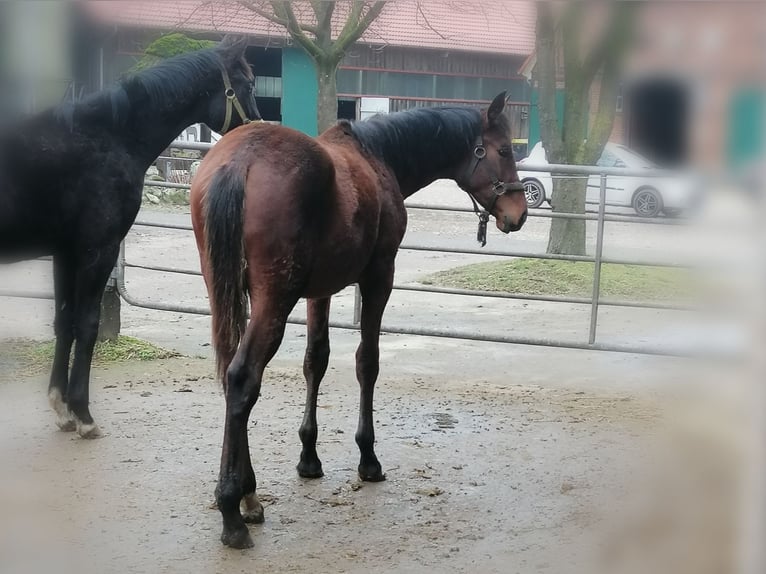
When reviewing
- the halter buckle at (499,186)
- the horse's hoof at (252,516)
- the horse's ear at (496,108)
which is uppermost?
the horse's ear at (496,108)

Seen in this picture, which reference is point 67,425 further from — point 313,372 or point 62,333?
point 313,372

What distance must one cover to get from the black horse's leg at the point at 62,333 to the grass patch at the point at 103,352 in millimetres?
756

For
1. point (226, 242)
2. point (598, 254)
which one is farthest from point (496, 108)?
point (598, 254)

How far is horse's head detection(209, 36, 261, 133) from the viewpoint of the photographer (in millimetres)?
4223

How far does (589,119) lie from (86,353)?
11.2 ft

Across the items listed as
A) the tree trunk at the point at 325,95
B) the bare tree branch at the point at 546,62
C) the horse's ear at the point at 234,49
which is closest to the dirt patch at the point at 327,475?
the bare tree branch at the point at 546,62

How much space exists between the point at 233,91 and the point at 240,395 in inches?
81.8

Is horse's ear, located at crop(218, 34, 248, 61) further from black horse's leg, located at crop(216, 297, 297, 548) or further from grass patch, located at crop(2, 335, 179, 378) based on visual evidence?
grass patch, located at crop(2, 335, 179, 378)

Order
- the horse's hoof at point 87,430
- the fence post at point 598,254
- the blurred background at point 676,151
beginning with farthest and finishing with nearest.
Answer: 1. the fence post at point 598,254
2. the horse's hoof at point 87,430
3. the blurred background at point 676,151

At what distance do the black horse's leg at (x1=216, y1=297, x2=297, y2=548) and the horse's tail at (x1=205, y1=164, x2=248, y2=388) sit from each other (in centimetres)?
10

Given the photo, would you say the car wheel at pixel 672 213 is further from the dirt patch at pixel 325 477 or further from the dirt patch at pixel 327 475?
the dirt patch at pixel 327 475

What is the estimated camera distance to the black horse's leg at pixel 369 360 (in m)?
3.46

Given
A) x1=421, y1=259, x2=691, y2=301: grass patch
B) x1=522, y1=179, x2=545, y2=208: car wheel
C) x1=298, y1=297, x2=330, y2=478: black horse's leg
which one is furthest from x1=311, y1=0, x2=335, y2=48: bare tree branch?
x1=421, y1=259, x2=691, y2=301: grass patch

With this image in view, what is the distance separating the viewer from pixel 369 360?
3576mm
